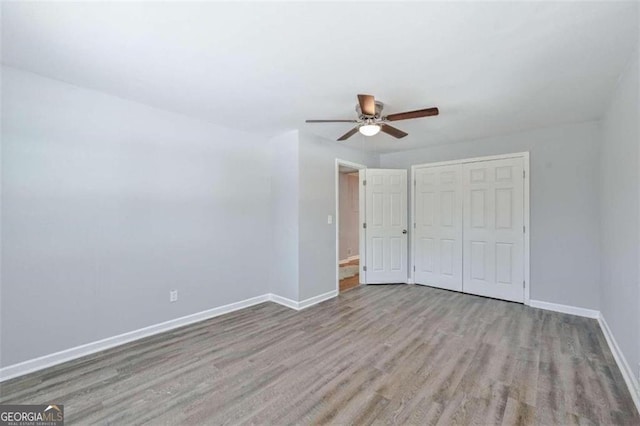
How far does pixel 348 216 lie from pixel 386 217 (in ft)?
8.39

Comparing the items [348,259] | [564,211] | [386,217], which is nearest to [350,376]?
[386,217]

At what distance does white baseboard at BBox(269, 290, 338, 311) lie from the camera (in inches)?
148

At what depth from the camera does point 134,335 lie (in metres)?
2.80

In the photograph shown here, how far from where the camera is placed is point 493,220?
409cm

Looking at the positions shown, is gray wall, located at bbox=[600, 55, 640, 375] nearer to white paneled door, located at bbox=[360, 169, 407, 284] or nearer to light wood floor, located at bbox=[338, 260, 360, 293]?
white paneled door, located at bbox=[360, 169, 407, 284]

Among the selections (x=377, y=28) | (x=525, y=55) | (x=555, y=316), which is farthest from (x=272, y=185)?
(x=555, y=316)

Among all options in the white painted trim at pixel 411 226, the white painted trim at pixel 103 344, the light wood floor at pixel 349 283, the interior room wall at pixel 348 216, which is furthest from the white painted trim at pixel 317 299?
the interior room wall at pixel 348 216

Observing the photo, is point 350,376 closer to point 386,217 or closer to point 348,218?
point 386,217

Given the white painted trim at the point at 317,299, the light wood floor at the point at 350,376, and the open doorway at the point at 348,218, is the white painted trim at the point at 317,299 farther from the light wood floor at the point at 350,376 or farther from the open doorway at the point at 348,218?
the open doorway at the point at 348,218

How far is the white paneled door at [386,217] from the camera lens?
4.94 metres

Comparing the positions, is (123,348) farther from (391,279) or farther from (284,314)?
(391,279)

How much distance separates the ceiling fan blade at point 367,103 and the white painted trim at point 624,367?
9.04 ft

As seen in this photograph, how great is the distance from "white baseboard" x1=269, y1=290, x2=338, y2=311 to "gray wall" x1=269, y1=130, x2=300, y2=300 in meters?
0.06

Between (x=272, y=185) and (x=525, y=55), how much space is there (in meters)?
3.13
